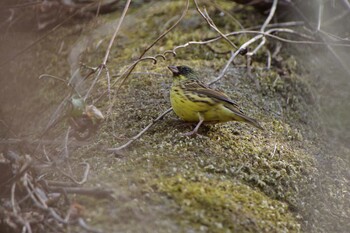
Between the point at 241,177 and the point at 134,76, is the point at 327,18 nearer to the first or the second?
the point at 134,76

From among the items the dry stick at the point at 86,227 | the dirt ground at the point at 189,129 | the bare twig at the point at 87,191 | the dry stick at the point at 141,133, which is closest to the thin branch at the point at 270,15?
the dirt ground at the point at 189,129

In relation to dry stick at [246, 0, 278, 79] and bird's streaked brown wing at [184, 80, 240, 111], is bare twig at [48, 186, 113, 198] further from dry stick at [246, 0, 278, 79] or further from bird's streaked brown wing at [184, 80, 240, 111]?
dry stick at [246, 0, 278, 79]

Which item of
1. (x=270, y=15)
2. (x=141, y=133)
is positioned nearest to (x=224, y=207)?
(x=141, y=133)

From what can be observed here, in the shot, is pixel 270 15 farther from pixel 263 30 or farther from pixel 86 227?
pixel 86 227

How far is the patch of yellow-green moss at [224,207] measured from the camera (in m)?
2.65

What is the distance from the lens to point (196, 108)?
3.51 meters

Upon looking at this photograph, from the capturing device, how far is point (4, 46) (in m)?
4.84

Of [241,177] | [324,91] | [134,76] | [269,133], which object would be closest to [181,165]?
[241,177]

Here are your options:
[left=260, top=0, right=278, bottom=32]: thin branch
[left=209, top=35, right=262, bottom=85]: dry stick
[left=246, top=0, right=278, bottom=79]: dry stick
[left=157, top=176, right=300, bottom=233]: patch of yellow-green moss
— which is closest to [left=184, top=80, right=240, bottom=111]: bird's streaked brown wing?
[left=209, top=35, right=262, bottom=85]: dry stick

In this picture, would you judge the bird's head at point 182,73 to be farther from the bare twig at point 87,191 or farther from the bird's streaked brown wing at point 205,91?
the bare twig at point 87,191

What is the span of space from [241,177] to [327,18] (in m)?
2.84

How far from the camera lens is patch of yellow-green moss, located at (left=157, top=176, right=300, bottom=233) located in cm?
265

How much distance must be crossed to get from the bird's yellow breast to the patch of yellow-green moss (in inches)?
22.0

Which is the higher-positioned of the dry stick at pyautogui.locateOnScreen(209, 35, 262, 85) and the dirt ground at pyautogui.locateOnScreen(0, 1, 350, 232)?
the dry stick at pyautogui.locateOnScreen(209, 35, 262, 85)
